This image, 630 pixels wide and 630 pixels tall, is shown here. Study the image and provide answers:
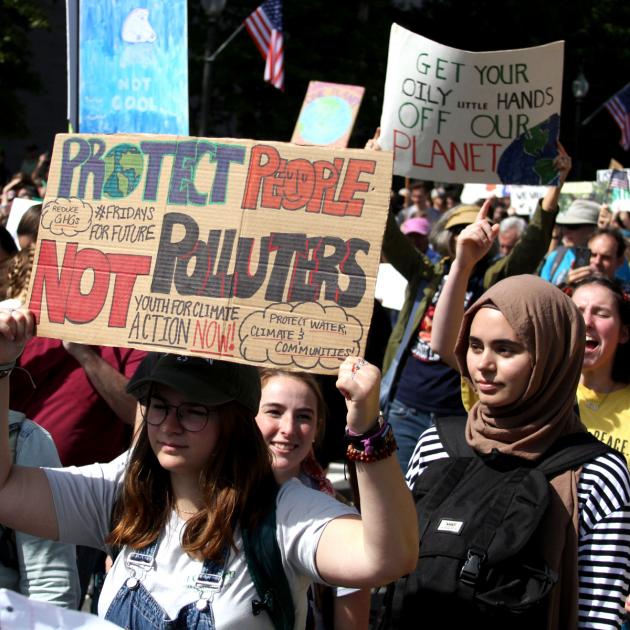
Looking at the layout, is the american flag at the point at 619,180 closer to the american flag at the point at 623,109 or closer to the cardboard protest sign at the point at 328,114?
the cardboard protest sign at the point at 328,114

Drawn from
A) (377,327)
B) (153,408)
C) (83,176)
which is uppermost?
→ (83,176)

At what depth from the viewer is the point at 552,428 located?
278cm

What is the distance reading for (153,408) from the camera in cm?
251

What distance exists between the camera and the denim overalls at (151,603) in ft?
7.61

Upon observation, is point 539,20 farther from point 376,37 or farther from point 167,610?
point 167,610

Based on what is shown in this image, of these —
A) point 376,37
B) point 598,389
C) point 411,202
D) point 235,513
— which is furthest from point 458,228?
point 376,37

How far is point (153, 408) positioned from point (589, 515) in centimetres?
111

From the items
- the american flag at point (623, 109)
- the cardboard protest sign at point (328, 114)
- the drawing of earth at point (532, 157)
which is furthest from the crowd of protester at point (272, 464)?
the american flag at point (623, 109)

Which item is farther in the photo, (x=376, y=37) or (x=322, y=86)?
(x=376, y=37)

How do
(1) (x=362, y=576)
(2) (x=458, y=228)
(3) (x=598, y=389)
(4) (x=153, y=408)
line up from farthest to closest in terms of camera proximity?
(2) (x=458, y=228) < (3) (x=598, y=389) < (4) (x=153, y=408) < (1) (x=362, y=576)

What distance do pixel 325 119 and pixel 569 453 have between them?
272 inches

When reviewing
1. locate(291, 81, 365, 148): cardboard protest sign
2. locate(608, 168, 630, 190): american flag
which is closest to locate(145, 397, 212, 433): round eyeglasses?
locate(291, 81, 365, 148): cardboard protest sign

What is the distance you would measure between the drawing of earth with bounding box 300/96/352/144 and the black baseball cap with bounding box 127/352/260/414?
264 inches

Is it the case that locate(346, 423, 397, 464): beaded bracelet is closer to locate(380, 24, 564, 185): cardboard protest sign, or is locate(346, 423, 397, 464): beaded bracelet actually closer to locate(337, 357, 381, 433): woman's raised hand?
locate(337, 357, 381, 433): woman's raised hand
